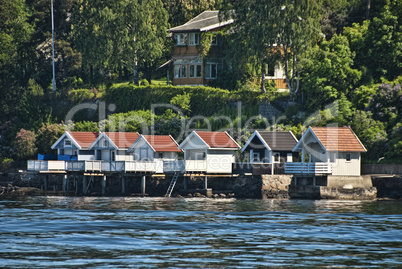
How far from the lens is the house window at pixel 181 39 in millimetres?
91312

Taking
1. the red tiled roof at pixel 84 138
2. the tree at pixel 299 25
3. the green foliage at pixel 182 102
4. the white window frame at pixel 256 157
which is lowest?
the white window frame at pixel 256 157

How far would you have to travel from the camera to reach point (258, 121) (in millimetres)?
76750

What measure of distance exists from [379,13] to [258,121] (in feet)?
59.4

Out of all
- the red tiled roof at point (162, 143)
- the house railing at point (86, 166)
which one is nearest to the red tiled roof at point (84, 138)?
the house railing at point (86, 166)

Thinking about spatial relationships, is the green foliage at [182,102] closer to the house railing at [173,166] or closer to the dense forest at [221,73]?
the dense forest at [221,73]

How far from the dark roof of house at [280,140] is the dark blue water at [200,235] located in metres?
11.7

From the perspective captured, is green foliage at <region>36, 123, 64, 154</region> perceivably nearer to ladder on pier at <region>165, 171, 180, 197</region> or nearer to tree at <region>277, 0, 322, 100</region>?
ladder on pier at <region>165, 171, 180, 197</region>

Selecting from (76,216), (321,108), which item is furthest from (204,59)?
(76,216)

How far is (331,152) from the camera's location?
6234 centimetres

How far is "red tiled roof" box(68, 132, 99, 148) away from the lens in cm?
7762

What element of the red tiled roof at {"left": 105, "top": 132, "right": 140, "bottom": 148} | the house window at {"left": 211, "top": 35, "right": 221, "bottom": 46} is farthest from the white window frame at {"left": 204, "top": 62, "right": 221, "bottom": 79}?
the red tiled roof at {"left": 105, "top": 132, "right": 140, "bottom": 148}

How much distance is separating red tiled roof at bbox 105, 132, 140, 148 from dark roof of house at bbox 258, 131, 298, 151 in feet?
50.6

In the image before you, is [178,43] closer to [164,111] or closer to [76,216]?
[164,111]

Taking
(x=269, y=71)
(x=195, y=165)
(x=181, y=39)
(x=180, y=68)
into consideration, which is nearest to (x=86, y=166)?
(x=195, y=165)
